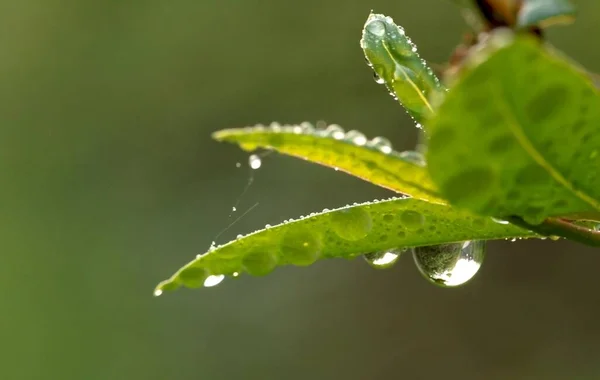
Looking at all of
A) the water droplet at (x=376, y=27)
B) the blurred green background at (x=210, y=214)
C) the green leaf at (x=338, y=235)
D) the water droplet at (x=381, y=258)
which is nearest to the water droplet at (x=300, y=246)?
the green leaf at (x=338, y=235)


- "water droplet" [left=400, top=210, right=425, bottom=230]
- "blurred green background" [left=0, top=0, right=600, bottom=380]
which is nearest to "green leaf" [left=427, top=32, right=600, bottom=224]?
"water droplet" [left=400, top=210, right=425, bottom=230]

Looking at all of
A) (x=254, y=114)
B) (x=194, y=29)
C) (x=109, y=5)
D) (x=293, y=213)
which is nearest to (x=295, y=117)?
(x=254, y=114)

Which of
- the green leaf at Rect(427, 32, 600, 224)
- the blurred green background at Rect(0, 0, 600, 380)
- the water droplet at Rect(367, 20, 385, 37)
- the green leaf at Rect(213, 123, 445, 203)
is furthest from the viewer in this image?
the blurred green background at Rect(0, 0, 600, 380)

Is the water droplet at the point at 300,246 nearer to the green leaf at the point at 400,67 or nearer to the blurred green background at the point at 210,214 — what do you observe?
the green leaf at the point at 400,67

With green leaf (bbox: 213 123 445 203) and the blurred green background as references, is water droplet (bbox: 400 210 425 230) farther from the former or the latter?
the blurred green background

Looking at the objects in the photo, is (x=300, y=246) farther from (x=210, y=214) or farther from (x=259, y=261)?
(x=210, y=214)

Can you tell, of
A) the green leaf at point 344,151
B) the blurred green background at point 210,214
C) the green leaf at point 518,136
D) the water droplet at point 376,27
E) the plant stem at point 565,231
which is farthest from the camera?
the blurred green background at point 210,214
